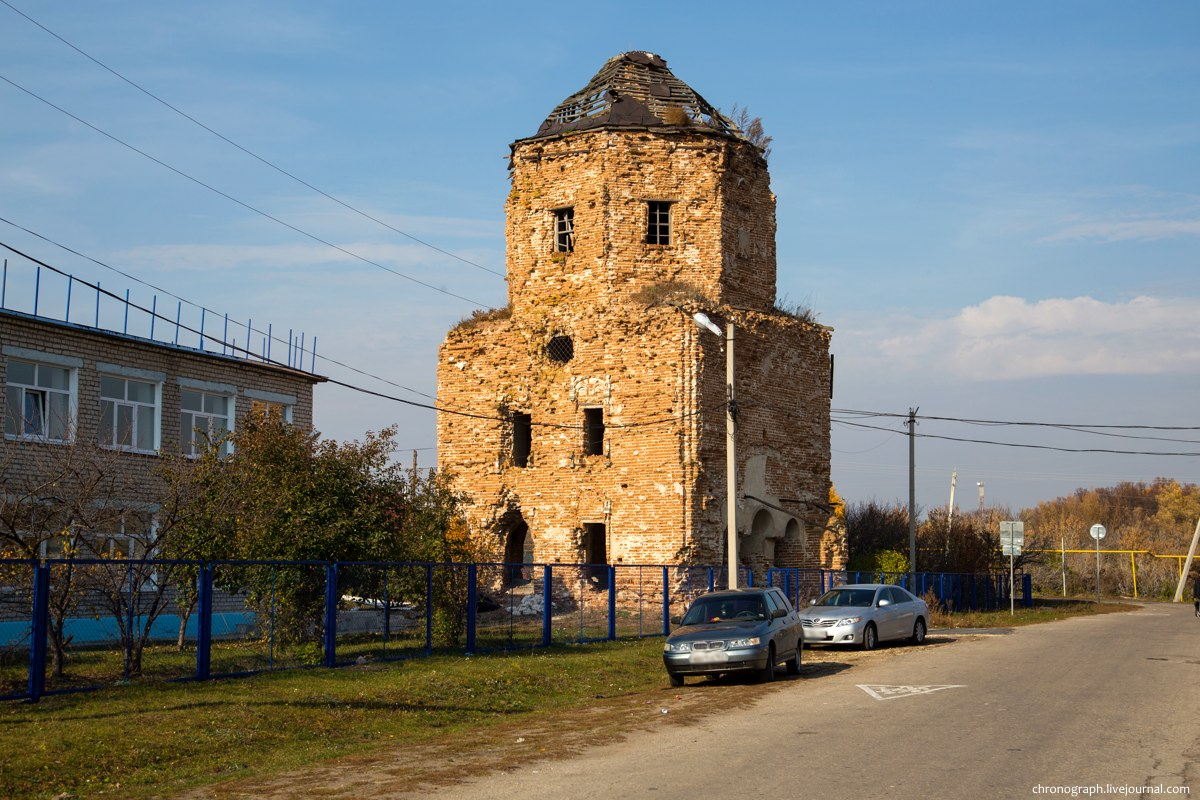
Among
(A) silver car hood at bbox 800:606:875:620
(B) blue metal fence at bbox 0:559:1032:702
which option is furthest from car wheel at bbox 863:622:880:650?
(B) blue metal fence at bbox 0:559:1032:702

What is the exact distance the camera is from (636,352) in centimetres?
3547

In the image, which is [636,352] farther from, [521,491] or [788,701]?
[788,701]

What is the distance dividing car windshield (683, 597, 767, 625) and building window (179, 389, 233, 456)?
1571 cm

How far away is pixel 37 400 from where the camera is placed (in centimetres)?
2778

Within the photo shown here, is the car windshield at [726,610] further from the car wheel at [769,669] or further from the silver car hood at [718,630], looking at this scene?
the car wheel at [769,669]

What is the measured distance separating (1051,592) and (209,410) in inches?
1816

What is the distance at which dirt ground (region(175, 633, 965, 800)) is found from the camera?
10.7 m

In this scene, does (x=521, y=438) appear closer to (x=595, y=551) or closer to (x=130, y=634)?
(x=595, y=551)

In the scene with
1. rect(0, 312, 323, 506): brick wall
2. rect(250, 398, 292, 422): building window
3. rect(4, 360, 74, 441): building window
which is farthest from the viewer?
rect(250, 398, 292, 422): building window

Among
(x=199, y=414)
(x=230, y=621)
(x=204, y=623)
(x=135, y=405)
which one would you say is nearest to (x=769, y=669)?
(x=204, y=623)

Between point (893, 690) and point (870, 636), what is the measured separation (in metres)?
8.18

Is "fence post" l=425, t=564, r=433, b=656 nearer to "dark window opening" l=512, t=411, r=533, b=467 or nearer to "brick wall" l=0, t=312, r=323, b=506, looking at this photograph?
"brick wall" l=0, t=312, r=323, b=506

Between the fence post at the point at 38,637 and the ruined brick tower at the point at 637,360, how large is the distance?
21.4 m

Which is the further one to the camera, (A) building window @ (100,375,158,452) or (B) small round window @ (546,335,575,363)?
(B) small round window @ (546,335,575,363)
